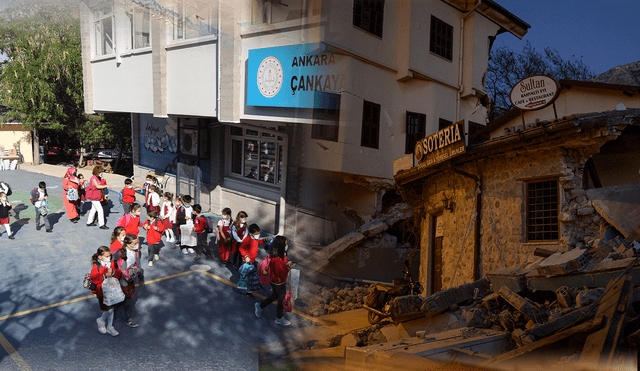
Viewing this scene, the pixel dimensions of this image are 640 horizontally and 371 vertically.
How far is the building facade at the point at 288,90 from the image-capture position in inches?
186

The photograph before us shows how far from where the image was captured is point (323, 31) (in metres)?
3.26

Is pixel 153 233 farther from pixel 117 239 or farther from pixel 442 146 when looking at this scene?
pixel 442 146

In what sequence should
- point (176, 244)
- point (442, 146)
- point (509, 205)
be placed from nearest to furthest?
point (509, 205), point (442, 146), point (176, 244)

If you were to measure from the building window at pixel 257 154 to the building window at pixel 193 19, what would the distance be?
2.29 m

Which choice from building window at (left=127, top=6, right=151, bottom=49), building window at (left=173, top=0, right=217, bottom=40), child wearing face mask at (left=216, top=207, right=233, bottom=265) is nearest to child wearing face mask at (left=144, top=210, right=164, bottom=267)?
child wearing face mask at (left=216, top=207, right=233, bottom=265)

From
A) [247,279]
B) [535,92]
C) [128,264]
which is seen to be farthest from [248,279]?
[535,92]

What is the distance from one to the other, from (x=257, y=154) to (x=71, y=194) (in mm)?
4102

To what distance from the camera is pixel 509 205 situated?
22.2ft

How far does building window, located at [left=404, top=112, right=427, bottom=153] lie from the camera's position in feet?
31.0

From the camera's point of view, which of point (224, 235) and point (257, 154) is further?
point (257, 154)

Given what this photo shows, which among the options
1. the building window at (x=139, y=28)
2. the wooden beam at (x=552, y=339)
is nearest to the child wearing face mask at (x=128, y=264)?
the wooden beam at (x=552, y=339)

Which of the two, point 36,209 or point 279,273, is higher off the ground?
point 36,209

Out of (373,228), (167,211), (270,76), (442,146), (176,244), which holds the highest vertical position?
(270,76)

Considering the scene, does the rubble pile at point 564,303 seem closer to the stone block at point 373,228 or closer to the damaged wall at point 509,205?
the damaged wall at point 509,205
